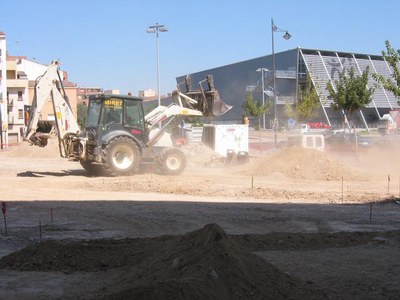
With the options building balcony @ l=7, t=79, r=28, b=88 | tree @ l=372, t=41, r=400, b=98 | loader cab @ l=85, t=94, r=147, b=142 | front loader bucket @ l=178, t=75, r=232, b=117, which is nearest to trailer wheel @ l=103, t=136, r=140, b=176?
loader cab @ l=85, t=94, r=147, b=142

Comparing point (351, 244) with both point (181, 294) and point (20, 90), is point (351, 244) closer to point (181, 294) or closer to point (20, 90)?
point (181, 294)

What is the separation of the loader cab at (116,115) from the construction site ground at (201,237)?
6.21ft

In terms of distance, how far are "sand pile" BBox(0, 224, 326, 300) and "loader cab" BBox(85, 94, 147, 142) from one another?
1256 centimetres

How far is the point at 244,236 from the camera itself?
32.2 feet

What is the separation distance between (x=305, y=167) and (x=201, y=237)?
16.5 m

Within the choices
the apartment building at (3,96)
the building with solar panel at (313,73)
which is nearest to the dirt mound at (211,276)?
the apartment building at (3,96)

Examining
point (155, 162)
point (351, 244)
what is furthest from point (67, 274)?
point (155, 162)

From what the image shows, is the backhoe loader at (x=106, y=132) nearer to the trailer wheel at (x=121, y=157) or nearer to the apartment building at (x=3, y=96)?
the trailer wheel at (x=121, y=157)

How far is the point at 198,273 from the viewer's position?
552 centimetres

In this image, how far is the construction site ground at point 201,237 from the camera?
589 cm

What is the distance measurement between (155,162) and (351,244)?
13.0 metres

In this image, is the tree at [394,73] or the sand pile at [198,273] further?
the tree at [394,73]

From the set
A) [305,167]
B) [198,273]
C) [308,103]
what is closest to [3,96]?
[308,103]

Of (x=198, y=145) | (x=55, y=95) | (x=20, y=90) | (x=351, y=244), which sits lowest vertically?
(x=351, y=244)
